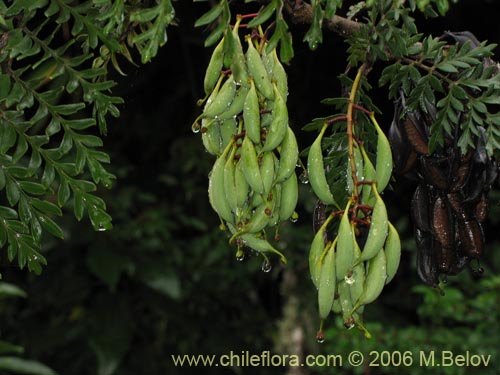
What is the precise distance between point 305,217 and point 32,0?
223cm

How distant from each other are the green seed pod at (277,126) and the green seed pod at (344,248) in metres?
0.10

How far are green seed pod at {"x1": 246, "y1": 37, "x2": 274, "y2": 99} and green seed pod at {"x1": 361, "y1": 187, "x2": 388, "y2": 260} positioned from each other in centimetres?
16

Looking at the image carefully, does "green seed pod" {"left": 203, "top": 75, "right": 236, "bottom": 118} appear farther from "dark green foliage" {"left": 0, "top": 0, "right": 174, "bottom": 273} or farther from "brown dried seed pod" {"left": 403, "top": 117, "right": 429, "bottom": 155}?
"brown dried seed pod" {"left": 403, "top": 117, "right": 429, "bottom": 155}

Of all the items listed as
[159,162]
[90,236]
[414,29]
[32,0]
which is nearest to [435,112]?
[414,29]

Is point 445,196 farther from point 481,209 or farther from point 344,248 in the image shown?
point 344,248

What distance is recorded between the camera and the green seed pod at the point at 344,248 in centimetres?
93

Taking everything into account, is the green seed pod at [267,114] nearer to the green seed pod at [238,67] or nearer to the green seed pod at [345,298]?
the green seed pod at [238,67]


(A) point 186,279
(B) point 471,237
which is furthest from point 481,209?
(A) point 186,279

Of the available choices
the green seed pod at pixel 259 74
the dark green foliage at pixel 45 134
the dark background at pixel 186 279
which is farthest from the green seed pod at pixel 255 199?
the dark background at pixel 186 279

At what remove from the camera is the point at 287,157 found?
0.95 metres

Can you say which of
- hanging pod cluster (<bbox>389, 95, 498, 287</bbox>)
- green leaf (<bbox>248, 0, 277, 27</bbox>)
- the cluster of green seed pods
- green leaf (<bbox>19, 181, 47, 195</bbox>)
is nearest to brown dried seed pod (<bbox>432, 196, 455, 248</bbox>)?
hanging pod cluster (<bbox>389, 95, 498, 287</bbox>)

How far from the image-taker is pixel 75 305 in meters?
3.00

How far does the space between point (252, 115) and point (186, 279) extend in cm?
229

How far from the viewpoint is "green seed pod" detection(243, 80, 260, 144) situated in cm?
93
